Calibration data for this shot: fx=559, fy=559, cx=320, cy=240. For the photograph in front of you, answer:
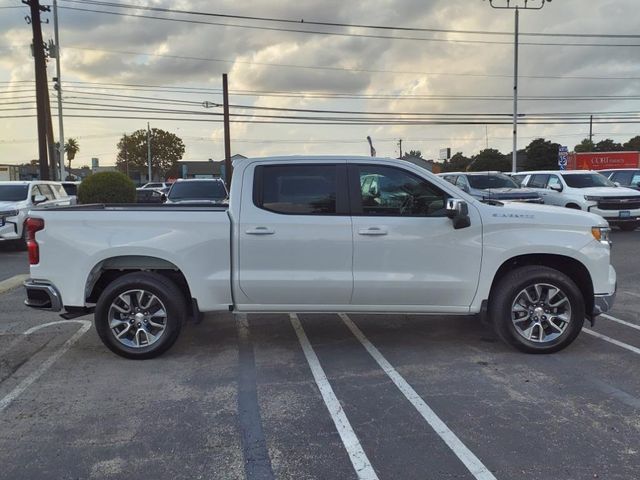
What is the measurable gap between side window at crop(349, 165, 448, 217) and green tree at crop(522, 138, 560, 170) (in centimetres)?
6628

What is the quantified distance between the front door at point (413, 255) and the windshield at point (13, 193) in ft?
39.9

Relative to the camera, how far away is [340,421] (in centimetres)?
394

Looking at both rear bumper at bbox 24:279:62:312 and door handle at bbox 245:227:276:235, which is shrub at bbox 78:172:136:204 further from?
door handle at bbox 245:227:276:235

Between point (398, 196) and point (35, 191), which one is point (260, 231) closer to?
point (398, 196)

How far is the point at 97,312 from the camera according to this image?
16.9 ft

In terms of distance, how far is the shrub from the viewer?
1888cm

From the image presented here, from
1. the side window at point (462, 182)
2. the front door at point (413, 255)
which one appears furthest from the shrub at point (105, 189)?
the front door at point (413, 255)

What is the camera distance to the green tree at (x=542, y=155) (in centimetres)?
6731

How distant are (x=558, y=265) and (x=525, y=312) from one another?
62cm

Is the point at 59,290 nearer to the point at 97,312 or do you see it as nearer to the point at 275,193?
the point at 97,312

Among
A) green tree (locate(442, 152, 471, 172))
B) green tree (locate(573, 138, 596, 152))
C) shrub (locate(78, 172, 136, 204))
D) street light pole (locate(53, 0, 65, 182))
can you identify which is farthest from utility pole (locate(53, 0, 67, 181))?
green tree (locate(573, 138, 596, 152))

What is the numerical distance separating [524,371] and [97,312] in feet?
12.8

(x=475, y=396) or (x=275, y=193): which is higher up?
(x=275, y=193)

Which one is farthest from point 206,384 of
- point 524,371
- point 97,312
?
point 524,371
